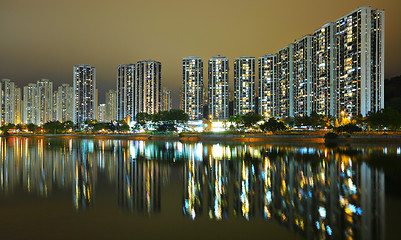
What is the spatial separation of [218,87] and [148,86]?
111ft

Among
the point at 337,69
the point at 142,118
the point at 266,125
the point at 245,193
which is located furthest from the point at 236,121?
the point at 245,193

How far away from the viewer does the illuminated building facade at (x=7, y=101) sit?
164962mm

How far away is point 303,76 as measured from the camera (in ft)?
383

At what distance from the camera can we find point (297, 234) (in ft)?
24.1

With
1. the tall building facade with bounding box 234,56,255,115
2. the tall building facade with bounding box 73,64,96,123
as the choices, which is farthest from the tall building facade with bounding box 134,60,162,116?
the tall building facade with bounding box 73,64,96,123

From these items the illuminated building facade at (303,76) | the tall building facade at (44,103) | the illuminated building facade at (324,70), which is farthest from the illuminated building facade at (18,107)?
the illuminated building facade at (324,70)

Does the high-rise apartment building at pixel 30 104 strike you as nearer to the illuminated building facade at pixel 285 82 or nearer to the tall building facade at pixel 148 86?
the tall building facade at pixel 148 86

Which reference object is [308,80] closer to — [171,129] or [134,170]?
[171,129]

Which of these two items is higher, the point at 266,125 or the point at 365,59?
the point at 365,59

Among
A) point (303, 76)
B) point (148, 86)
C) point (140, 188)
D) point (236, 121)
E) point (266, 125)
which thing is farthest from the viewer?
point (148, 86)

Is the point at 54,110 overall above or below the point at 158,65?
below

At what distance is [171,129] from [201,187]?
80.5 metres

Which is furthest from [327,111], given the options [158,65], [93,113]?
[93,113]

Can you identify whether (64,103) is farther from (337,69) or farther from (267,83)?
(337,69)
